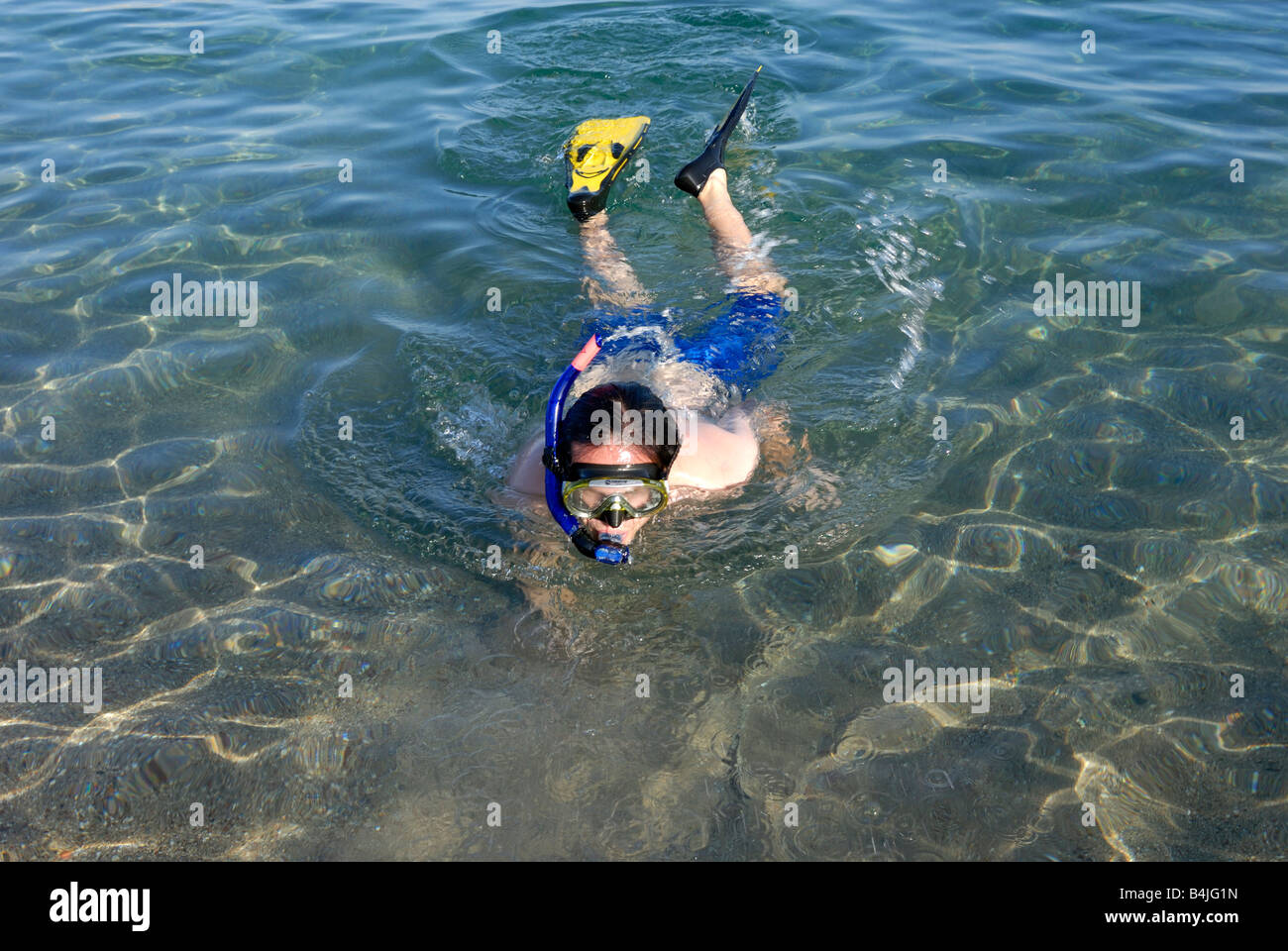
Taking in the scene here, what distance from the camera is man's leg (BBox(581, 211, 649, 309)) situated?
5.34 meters

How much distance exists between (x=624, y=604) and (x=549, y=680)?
0.48m

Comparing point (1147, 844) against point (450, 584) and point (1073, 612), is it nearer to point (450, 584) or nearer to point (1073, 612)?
point (1073, 612)

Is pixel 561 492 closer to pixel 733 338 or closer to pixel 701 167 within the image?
pixel 733 338

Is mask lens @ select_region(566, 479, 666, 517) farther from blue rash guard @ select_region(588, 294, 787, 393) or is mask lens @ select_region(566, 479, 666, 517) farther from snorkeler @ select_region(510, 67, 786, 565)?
blue rash guard @ select_region(588, 294, 787, 393)

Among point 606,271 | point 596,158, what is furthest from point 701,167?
point 606,271

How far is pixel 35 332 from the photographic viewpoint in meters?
5.00

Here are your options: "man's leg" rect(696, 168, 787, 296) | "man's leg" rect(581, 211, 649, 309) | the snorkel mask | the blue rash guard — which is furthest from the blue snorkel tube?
"man's leg" rect(696, 168, 787, 296)

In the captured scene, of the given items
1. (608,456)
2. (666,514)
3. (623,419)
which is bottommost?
(666,514)

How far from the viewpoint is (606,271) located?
556cm

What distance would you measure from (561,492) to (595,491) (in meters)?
0.15

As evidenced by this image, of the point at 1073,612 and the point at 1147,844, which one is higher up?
the point at 1073,612

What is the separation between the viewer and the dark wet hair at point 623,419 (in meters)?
A: 3.47

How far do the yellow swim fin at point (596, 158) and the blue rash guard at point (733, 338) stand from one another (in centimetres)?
111
